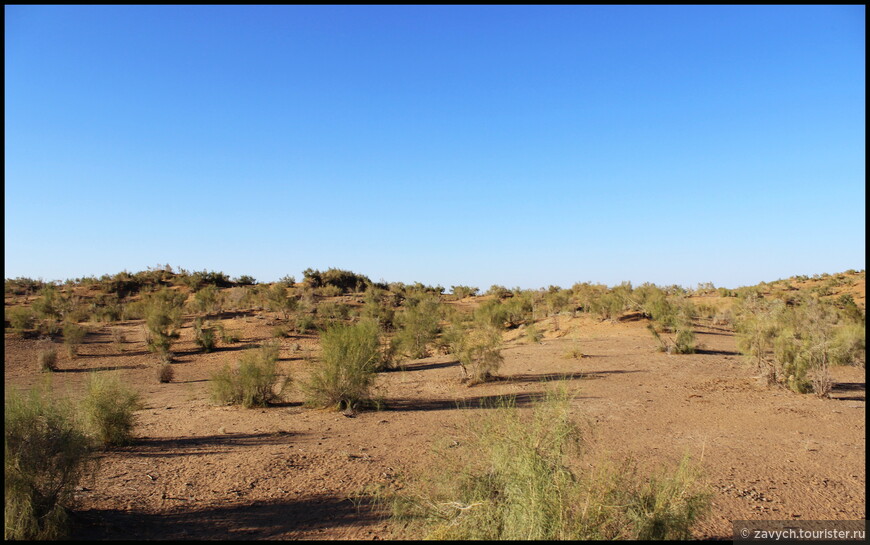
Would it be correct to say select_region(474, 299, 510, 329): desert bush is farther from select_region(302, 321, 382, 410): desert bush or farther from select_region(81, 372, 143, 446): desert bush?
select_region(81, 372, 143, 446): desert bush

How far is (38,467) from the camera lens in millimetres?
5969

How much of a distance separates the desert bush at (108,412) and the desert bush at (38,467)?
2869 mm

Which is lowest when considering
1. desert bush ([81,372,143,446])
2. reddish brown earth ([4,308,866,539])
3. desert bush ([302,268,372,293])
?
reddish brown earth ([4,308,866,539])

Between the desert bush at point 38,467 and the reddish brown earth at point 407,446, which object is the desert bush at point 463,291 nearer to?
the reddish brown earth at point 407,446

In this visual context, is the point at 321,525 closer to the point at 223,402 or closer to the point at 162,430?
the point at 162,430

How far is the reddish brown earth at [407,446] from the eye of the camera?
260 inches

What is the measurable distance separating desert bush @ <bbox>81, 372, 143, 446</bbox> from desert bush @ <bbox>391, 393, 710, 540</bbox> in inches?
287

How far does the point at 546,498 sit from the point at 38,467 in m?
6.08

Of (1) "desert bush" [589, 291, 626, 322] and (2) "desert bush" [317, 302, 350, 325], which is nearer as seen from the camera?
(1) "desert bush" [589, 291, 626, 322]

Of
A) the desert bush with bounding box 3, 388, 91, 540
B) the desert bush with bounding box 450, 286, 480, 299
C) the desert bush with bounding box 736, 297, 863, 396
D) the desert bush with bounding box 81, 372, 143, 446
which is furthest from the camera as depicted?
the desert bush with bounding box 450, 286, 480, 299

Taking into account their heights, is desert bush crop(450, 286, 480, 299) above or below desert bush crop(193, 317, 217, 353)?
above

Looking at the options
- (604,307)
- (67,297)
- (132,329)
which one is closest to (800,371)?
(604,307)

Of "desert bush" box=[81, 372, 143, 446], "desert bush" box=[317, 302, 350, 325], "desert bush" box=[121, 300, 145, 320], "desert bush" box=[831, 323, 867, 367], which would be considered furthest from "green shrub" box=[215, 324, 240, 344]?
"desert bush" box=[831, 323, 867, 367]

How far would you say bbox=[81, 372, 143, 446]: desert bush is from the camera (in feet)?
30.3
